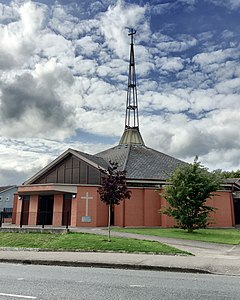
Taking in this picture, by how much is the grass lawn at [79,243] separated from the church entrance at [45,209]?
28.9 ft

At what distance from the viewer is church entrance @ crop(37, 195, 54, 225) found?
28.2m

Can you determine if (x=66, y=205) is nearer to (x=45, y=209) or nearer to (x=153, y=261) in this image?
(x=45, y=209)

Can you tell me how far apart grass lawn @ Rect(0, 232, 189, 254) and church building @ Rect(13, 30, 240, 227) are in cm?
→ 597

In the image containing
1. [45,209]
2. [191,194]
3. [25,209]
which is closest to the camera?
[191,194]

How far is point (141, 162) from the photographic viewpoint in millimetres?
32500

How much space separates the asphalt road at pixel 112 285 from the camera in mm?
6543

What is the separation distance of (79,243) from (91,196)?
10981 mm

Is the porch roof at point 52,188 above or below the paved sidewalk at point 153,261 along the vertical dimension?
above

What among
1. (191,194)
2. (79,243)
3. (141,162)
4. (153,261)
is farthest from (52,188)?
(153,261)

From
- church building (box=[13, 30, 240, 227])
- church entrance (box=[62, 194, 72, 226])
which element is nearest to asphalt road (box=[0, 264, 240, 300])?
church building (box=[13, 30, 240, 227])

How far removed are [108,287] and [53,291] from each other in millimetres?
1245

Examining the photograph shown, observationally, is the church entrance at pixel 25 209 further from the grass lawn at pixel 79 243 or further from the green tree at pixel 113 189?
the green tree at pixel 113 189

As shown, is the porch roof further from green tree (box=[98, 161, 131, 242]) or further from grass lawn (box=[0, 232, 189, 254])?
green tree (box=[98, 161, 131, 242])

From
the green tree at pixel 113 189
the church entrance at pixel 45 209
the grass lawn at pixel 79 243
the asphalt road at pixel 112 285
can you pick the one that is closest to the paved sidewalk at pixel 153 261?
the asphalt road at pixel 112 285
